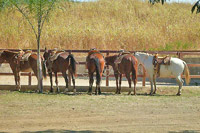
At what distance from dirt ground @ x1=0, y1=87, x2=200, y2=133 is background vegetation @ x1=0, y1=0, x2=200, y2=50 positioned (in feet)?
29.8

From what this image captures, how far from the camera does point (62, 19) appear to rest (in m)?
37.8

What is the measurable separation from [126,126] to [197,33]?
25.1 meters

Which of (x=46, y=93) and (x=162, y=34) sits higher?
(x=162, y=34)

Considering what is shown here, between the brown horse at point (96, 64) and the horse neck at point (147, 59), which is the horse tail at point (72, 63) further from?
the horse neck at point (147, 59)

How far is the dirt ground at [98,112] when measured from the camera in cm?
982

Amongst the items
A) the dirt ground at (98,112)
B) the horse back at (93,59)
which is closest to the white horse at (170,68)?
the dirt ground at (98,112)

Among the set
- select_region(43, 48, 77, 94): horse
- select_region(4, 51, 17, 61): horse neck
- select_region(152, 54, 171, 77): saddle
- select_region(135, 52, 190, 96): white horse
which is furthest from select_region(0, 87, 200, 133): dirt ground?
select_region(4, 51, 17, 61): horse neck

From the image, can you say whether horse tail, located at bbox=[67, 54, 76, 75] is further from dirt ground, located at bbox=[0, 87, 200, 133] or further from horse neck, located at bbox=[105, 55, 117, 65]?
horse neck, located at bbox=[105, 55, 117, 65]

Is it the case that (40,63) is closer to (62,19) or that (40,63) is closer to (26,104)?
(26,104)

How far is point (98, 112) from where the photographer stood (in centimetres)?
1212

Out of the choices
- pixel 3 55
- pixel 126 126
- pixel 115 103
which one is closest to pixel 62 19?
pixel 3 55

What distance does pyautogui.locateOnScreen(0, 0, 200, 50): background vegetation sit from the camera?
30.0m

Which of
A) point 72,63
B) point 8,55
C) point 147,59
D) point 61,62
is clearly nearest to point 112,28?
point 8,55

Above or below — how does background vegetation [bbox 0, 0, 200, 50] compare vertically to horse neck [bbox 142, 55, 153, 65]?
above
